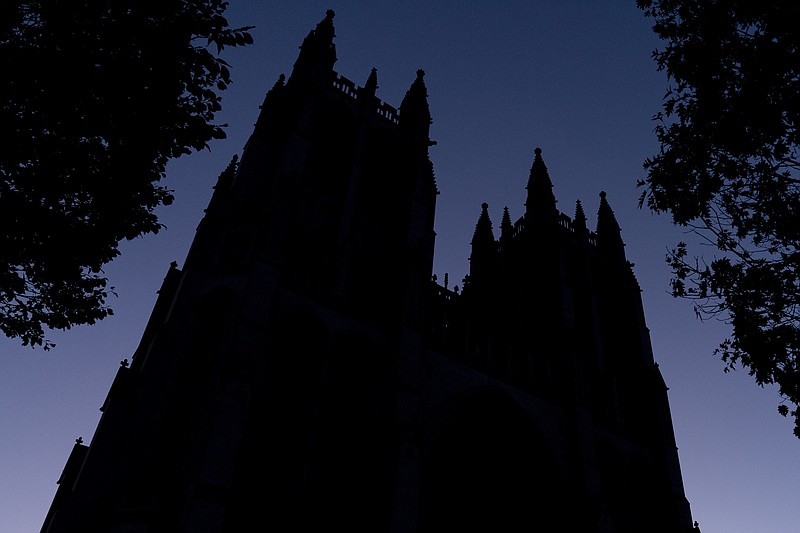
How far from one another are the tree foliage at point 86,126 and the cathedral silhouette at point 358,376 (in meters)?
5.88

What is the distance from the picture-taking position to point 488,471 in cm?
2056

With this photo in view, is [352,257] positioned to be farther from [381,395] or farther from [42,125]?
[42,125]

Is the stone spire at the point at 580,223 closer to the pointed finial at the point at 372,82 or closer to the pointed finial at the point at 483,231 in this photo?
the pointed finial at the point at 483,231

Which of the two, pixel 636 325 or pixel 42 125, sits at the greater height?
pixel 636 325

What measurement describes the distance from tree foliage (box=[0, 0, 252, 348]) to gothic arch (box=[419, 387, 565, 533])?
1164cm

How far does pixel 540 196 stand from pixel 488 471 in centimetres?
1583

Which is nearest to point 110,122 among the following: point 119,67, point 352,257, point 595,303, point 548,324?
point 119,67

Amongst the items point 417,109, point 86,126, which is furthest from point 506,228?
point 86,126

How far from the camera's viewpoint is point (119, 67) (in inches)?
353

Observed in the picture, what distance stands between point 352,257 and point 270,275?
460 cm

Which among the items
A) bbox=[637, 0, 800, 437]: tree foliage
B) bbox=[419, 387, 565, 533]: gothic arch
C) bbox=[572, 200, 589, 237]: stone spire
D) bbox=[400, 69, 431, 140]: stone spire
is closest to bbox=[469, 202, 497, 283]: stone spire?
bbox=[572, 200, 589, 237]: stone spire

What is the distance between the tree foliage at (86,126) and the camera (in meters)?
8.48

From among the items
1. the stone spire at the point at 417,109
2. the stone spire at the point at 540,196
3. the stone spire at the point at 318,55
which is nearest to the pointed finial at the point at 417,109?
the stone spire at the point at 417,109

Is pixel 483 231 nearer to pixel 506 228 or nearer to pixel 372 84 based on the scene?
pixel 506 228
